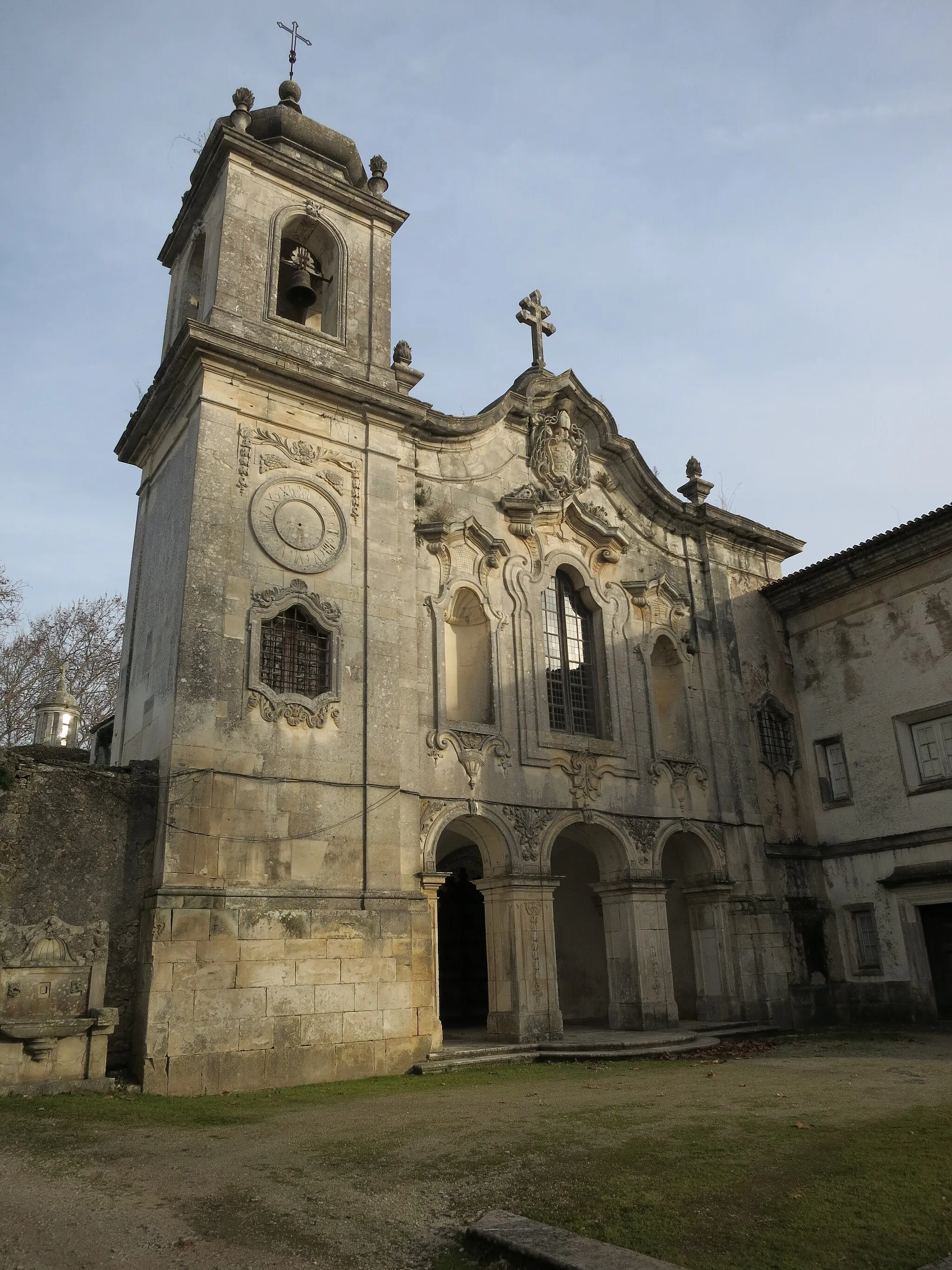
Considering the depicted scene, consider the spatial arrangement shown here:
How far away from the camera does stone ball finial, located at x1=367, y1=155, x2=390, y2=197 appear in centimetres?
1770

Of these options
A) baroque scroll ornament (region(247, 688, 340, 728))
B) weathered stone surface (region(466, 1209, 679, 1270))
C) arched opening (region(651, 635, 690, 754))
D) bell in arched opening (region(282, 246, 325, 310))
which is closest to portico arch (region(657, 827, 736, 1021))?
arched opening (region(651, 635, 690, 754))

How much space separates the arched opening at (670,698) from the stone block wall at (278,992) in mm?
7137

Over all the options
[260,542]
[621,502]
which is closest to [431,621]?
[260,542]

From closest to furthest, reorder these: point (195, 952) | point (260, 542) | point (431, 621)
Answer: point (195, 952), point (260, 542), point (431, 621)

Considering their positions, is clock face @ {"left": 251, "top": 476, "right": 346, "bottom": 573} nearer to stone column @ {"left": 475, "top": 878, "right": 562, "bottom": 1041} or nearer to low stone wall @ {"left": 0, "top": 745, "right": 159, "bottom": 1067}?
low stone wall @ {"left": 0, "top": 745, "right": 159, "bottom": 1067}

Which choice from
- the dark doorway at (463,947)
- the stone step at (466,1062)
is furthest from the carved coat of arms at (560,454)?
the stone step at (466,1062)

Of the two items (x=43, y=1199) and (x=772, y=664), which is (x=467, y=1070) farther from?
(x=772, y=664)

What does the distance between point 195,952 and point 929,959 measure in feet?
42.4

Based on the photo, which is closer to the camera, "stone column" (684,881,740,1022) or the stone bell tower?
the stone bell tower

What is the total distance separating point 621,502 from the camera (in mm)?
19562

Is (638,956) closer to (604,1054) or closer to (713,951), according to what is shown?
(713,951)

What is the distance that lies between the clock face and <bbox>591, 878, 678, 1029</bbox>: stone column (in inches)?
298

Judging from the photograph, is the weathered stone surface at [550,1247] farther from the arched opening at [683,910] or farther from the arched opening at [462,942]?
the arched opening at [462,942]

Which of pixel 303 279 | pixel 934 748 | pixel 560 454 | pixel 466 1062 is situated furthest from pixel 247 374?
pixel 934 748
